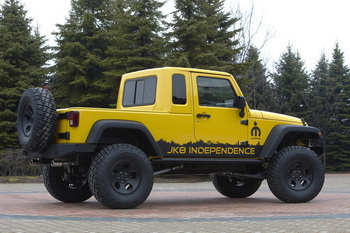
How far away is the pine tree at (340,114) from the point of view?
1555 inches

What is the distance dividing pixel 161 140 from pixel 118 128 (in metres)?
0.85

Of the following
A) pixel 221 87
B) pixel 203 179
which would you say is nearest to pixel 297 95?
pixel 203 179

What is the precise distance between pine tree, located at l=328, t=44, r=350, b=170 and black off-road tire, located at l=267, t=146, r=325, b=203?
1184 inches

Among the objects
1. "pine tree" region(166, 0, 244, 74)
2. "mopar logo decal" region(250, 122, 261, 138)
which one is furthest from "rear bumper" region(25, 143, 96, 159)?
"pine tree" region(166, 0, 244, 74)

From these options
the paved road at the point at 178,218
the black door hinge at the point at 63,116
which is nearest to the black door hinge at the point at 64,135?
the black door hinge at the point at 63,116

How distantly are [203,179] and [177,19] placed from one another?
838cm

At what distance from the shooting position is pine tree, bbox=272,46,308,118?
41.6 metres

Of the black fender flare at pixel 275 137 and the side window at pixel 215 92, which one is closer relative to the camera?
the side window at pixel 215 92

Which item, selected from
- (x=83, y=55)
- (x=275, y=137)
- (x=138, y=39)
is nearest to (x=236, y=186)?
(x=275, y=137)

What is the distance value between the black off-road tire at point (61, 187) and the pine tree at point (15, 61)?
16.8m

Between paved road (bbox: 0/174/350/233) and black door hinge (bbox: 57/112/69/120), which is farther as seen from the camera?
black door hinge (bbox: 57/112/69/120)

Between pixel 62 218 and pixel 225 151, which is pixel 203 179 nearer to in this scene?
pixel 225 151

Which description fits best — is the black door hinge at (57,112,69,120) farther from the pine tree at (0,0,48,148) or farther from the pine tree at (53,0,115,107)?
the pine tree at (53,0,115,107)

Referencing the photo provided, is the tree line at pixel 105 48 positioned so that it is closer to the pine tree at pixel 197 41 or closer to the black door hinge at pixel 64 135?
the pine tree at pixel 197 41
